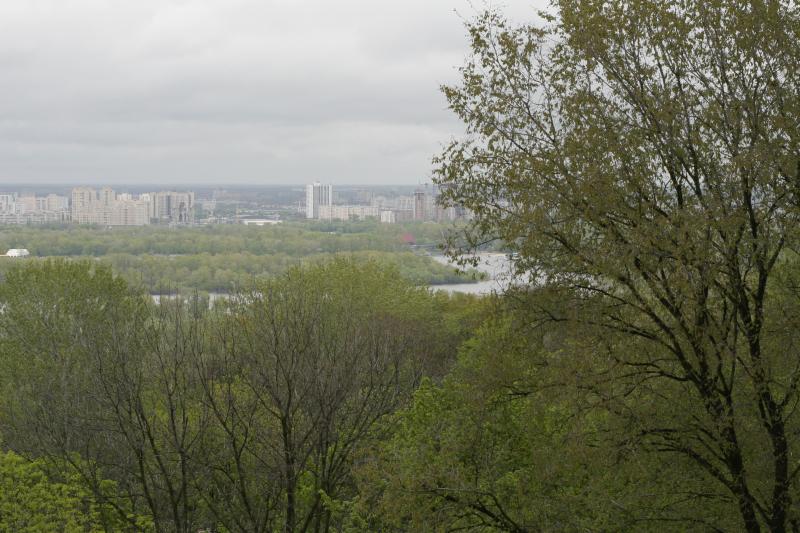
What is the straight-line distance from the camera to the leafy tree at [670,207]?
32.4 feet

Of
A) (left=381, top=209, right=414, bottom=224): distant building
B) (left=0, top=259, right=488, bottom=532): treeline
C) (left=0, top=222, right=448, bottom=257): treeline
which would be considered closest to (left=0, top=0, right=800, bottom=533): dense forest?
(left=0, top=259, right=488, bottom=532): treeline

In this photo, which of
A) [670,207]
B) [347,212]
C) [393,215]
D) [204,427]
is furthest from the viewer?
[347,212]

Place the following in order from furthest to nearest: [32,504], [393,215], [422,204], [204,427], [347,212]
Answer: [347,212], [393,215], [422,204], [204,427], [32,504]

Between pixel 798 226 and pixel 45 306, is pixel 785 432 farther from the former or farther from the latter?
pixel 45 306

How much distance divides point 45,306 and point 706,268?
2861 cm

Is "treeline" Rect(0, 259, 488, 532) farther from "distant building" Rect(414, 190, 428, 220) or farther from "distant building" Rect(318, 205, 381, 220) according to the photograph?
"distant building" Rect(318, 205, 381, 220)

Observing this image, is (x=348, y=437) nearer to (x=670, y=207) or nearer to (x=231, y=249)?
(x=670, y=207)

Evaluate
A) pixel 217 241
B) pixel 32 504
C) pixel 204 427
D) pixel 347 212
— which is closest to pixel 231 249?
pixel 217 241

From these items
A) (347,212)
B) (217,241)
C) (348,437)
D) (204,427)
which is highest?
(347,212)

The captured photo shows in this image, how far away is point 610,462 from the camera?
10805 mm

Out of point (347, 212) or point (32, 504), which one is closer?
point (32, 504)

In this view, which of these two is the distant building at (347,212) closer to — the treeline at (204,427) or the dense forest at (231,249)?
the dense forest at (231,249)

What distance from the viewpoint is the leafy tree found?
9.89m

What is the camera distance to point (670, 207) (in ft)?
34.2
